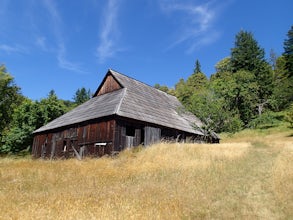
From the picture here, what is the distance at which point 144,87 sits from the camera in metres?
29.8

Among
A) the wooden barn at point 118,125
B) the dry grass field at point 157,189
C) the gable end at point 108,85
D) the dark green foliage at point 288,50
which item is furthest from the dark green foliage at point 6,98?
the dark green foliage at point 288,50

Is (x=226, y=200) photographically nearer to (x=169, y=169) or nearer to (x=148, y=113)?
(x=169, y=169)

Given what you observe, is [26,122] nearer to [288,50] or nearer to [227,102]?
[227,102]

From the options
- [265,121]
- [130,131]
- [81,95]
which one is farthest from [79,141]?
[81,95]

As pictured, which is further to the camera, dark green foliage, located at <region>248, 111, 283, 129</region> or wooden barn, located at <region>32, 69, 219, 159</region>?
dark green foliage, located at <region>248, 111, 283, 129</region>

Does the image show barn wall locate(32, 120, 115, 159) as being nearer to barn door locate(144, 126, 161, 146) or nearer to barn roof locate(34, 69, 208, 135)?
barn roof locate(34, 69, 208, 135)

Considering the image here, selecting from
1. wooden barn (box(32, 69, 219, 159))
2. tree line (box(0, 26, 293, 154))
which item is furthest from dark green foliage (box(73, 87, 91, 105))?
wooden barn (box(32, 69, 219, 159))

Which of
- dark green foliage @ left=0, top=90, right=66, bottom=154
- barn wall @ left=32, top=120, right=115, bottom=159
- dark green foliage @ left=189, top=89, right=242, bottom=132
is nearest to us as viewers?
barn wall @ left=32, top=120, right=115, bottom=159

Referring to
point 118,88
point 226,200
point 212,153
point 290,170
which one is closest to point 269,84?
point 118,88

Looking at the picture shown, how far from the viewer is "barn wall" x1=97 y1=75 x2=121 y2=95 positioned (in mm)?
26837

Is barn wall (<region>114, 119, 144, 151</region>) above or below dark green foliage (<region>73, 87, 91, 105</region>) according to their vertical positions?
below

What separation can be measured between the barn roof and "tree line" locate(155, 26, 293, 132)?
2210mm

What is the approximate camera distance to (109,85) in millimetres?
27562

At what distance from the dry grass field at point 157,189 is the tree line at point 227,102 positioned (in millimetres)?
13313
